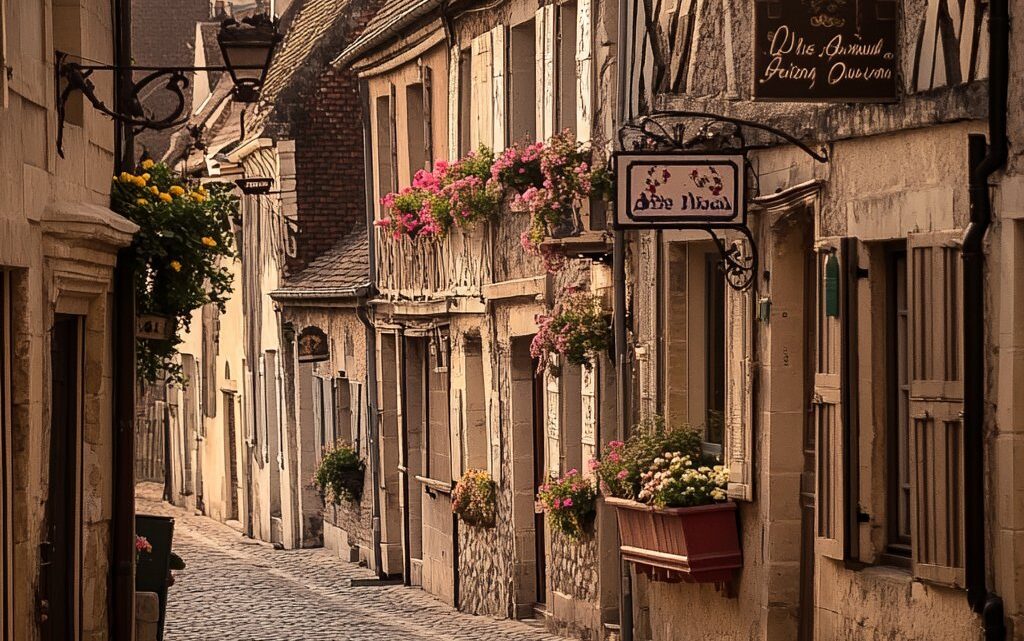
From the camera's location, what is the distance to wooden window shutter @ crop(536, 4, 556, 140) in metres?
15.4

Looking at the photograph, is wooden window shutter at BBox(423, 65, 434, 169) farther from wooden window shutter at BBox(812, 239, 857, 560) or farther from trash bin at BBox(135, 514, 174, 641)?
wooden window shutter at BBox(812, 239, 857, 560)

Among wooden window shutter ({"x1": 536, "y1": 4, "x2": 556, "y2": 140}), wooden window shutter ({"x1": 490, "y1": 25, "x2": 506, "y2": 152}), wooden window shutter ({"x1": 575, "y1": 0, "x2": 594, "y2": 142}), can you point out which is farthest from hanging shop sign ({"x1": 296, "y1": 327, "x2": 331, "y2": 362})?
wooden window shutter ({"x1": 575, "y1": 0, "x2": 594, "y2": 142})

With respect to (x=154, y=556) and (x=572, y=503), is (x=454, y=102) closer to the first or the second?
(x=572, y=503)

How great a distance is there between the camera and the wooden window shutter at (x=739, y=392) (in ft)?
36.8

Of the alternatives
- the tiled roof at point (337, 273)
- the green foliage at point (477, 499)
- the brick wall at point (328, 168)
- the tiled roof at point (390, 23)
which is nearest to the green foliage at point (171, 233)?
the green foliage at point (477, 499)

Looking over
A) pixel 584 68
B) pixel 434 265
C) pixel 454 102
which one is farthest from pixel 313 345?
pixel 584 68

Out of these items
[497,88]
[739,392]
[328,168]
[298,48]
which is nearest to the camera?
[739,392]

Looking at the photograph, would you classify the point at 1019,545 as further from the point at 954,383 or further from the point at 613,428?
the point at 613,428

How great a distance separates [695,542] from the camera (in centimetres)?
1154

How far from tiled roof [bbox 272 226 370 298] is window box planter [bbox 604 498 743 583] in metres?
10.7

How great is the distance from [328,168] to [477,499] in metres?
9.23

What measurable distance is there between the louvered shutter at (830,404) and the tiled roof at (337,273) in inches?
481

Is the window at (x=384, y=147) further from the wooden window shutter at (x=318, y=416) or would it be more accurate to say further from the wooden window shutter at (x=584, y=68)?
the wooden window shutter at (x=584, y=68)

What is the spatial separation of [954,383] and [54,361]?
4906mm
